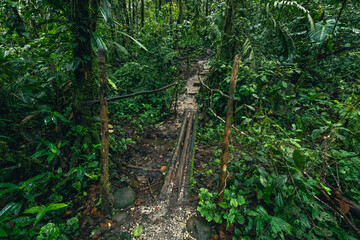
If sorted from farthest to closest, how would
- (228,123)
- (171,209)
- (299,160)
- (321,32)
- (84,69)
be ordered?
(321,32) → (84,69) → (171,209) → (228,123) → (299,160)

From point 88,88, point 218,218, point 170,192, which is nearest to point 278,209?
point 218,218

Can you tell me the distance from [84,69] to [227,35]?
14.6ft

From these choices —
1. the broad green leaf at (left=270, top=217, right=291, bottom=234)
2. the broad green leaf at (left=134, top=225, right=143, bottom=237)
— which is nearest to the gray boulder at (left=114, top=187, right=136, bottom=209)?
the broad green leaf at (left=134, top=225, right=143, bottom=237)

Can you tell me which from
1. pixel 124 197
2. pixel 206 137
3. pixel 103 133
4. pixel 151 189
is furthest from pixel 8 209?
pixel 206 137

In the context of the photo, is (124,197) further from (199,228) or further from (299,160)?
(299,160)

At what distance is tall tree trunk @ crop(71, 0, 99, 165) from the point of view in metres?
2.32

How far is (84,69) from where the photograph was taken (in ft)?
8.96

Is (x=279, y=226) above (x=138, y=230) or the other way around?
above

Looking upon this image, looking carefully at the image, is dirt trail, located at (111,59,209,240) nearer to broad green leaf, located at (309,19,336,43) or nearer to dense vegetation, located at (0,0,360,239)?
dense vegetation, located at (0,0,360,239)

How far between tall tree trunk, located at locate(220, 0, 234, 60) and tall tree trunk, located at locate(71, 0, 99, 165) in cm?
402

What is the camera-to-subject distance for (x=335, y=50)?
12.8 ft

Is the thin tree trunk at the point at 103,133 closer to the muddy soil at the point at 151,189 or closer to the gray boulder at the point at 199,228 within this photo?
the muddy soil at the point at 151,189

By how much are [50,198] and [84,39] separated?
2541 mm

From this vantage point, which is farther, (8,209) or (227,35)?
(227,35)
